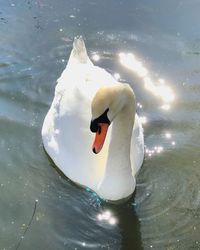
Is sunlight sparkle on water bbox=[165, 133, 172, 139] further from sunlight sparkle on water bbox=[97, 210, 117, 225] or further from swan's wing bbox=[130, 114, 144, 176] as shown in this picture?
sunlight sparkle on water bbox=[97, 210, 117, 225]

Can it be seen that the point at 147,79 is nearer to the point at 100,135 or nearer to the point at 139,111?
the point at 139,111

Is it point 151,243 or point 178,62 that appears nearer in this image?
point 151,243

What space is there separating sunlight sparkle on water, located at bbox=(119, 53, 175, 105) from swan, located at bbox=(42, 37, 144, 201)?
1.14 metres

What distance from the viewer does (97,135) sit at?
5121 mm

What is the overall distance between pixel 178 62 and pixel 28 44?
2.16 meters

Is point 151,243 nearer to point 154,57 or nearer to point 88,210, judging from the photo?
point 88,210

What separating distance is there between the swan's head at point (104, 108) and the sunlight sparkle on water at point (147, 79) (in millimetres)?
2249

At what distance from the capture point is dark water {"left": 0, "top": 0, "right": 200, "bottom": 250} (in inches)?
219

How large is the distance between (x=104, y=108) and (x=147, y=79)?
2866mm

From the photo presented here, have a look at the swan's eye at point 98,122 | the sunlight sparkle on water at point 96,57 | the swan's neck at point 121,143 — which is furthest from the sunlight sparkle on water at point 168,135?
the sunlight sparkle on water at point 96,57

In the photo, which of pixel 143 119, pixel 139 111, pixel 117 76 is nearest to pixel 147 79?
pixel 117 76

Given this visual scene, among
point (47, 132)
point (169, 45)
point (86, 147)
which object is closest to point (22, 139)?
point (47, 132)

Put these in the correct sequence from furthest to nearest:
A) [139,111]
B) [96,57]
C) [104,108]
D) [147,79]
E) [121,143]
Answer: [96,57], [147,79], [139,111], [121,143], [104,108]

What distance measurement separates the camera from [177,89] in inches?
301
